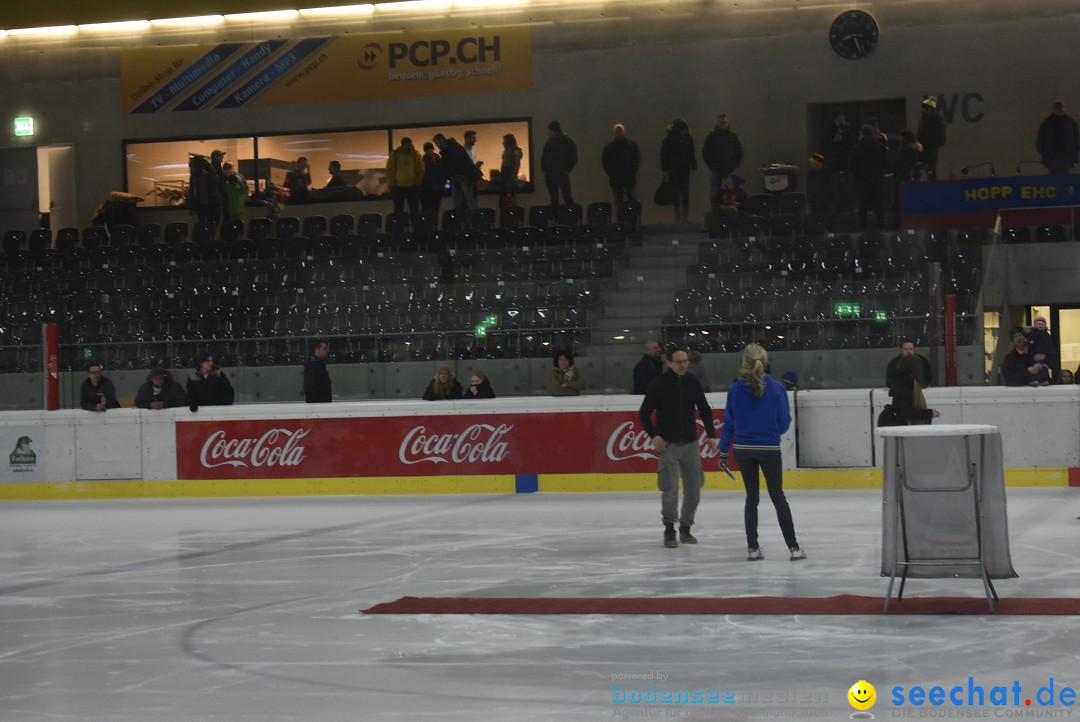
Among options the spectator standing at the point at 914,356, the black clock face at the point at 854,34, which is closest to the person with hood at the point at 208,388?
the spectator standing at the point at 914,356

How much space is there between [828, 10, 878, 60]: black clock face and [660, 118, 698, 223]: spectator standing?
16.0 ft

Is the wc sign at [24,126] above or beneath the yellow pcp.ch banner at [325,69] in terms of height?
beneath

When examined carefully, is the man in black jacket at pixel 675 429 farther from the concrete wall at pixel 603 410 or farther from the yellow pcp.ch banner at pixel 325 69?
the yellow pcp.ch banner at pixel 325 69

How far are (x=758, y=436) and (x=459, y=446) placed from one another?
7.20 metres

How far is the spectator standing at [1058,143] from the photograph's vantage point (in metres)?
21.8

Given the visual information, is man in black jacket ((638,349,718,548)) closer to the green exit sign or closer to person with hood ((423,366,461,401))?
person with hood ((423,366,461,401))

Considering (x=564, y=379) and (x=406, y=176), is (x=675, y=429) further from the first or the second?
(x=406, y=176)

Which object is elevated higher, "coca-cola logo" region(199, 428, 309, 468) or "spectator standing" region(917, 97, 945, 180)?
"spectator standing" region(917, 97, 945, 180)

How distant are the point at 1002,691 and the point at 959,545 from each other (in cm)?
223

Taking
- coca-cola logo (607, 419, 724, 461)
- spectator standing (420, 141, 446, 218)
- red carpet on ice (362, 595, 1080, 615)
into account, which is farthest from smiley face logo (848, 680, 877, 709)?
spectator standing (420, 141, 446, 218)

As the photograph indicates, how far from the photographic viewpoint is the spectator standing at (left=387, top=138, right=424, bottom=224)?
2358 cm

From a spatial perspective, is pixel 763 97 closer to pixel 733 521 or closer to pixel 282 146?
pixel 282 146

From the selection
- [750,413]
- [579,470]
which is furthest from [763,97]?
[750,413]

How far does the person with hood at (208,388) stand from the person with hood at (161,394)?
0.22 m
